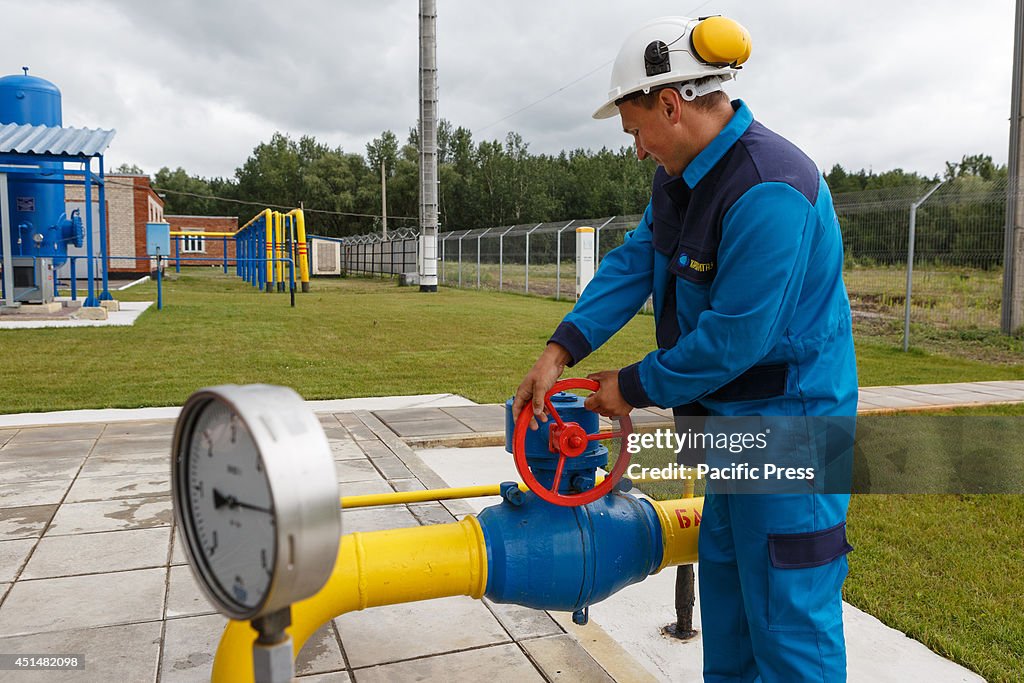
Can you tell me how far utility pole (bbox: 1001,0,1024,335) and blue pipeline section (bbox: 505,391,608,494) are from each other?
9744 mm

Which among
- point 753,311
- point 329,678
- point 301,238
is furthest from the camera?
point 301,238

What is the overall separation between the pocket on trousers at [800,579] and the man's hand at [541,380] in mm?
605

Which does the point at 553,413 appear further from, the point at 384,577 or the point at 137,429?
the point at 137,429

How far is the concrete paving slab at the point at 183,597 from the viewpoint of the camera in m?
2.77

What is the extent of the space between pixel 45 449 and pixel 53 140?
30.4ft

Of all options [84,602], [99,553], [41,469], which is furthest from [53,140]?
[84,602]

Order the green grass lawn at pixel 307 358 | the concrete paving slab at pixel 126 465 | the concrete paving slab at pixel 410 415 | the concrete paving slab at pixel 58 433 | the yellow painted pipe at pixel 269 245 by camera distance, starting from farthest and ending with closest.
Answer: the yellow painted pipe at pixel 269 245 → the green grass lawn at pixel 307 358 → the concrete paving slab at pixel 410 415 → the concrete paving slab at pixel 58 433 → the concrete paving slab at pixel 126 465

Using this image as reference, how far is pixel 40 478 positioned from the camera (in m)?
4.30

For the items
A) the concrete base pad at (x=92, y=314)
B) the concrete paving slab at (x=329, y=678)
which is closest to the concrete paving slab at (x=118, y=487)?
the concrete paving slab at (x=329, y=678)

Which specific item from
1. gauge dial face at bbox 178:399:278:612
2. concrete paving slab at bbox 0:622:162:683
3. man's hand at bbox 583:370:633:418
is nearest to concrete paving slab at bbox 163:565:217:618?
concrete paving slab at bbox 0:622:162:683

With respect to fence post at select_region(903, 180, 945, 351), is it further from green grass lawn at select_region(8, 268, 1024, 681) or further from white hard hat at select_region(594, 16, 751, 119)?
white hard hat at select_region(594, 16, 751, 119)

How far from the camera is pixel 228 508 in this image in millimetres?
1092

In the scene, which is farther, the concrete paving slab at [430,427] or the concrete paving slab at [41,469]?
the concrete paving slab at [430,427]

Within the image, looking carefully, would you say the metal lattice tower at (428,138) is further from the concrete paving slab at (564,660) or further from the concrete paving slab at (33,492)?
the concrete paving slab at (564,660)
